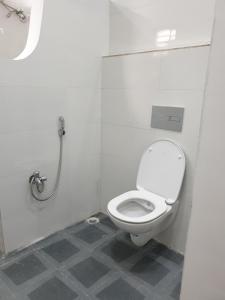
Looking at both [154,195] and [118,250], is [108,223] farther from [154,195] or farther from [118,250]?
[154,195]

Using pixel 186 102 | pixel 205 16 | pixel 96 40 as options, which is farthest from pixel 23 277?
pixel 205 16

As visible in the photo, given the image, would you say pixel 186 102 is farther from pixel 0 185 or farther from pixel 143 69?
pixel 0 185

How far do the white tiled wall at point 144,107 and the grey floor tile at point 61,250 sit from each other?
0.61 meters

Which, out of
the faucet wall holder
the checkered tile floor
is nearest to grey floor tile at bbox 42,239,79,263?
the checkered tile floor

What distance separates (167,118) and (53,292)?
1.45 meters

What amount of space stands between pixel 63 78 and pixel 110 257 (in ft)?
4.90

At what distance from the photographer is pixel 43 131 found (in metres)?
1.79

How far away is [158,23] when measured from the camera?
175 centimetres

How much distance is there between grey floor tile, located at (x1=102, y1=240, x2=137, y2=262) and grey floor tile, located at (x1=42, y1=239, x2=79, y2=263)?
265 mm

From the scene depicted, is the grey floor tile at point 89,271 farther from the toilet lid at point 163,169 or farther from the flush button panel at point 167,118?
the flush button panel at point 167,118

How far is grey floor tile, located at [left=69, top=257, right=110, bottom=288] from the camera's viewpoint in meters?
1.56

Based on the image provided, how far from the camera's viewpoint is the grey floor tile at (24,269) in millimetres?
1556

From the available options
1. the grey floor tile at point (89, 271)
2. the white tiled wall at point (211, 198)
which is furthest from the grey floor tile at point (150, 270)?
the white tiled wall at point (211, 198)

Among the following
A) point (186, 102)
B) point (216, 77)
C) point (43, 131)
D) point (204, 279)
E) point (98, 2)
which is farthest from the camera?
point (98, 2)
